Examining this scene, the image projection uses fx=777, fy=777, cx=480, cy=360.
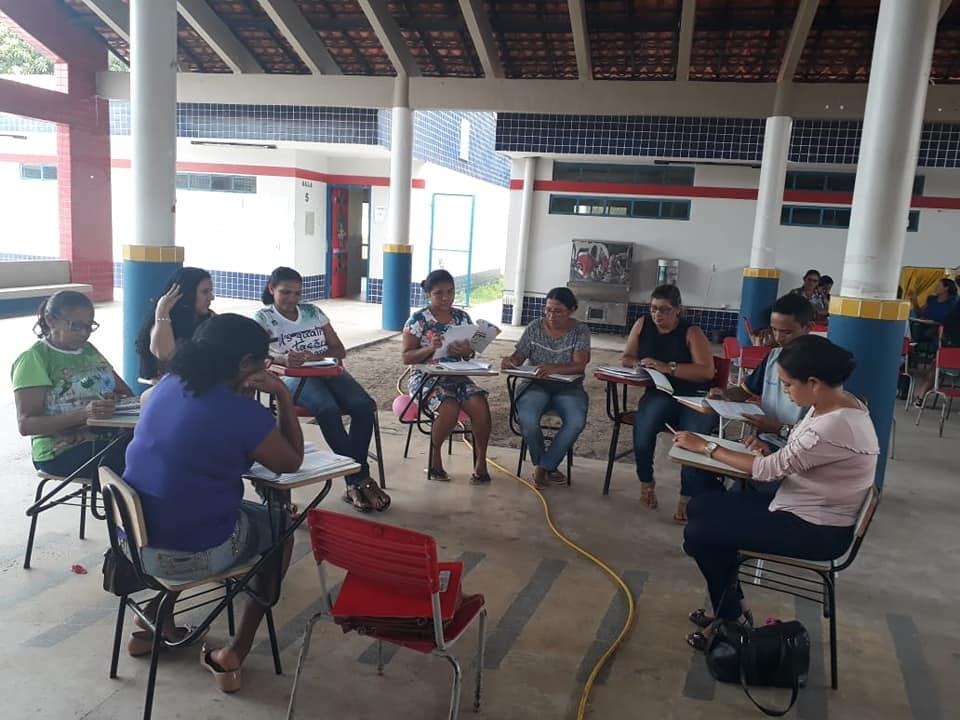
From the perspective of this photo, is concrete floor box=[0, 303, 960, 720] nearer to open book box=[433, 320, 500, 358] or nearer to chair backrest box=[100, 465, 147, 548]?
chair backrest box=[100, 465, 147, 548]

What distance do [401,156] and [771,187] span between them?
179 inches

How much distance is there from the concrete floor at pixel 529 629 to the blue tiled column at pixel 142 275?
1.84 metres

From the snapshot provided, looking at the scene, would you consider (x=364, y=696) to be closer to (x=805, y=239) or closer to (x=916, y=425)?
(x=916, y=425)

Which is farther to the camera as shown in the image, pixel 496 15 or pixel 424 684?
pixel 496 15

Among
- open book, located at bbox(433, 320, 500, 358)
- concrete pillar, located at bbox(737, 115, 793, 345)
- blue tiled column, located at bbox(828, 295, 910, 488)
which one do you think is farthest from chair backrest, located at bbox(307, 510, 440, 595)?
concrete pillar, located at bbox(737, 115, 793, 345)

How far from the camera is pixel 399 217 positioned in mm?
10211

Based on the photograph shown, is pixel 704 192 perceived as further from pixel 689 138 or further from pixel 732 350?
pixel 732 350

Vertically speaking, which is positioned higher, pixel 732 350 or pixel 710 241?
pixel 710 241

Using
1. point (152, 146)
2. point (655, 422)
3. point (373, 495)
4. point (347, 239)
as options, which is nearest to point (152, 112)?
point (152, 146)

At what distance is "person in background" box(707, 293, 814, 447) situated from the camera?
11.3 ft

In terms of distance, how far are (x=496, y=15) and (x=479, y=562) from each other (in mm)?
7345

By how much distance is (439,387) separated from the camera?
4500 millimetres

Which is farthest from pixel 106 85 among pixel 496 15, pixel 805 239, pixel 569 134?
pixel 805 239

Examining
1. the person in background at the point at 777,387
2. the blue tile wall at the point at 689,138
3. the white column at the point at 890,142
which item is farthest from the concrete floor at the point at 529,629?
the blue tile wall at the point at 689,138
